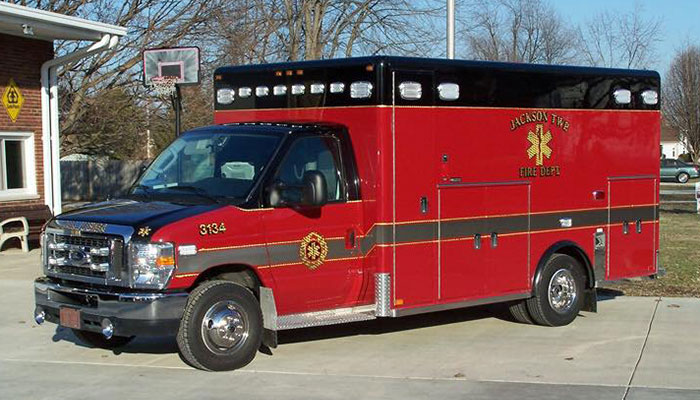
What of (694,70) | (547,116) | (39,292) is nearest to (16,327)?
(39,292)

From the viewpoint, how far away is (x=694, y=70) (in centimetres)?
5816

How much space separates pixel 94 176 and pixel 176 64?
31311 millimetres

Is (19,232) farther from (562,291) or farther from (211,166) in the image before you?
(562,291)

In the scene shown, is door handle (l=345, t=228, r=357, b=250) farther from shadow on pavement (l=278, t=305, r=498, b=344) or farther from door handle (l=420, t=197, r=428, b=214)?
shadow on pavement (l=278, t=305, r=498, b=344)

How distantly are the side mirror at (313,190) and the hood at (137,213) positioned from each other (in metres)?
0.72

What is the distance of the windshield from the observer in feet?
25.6

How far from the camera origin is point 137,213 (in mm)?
7414

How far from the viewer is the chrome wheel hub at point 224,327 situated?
7.41 meters

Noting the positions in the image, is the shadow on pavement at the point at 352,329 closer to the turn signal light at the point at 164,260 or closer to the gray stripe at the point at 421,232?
the gray stripe at the point at 421,232

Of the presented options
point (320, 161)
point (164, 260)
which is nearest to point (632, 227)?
point (320, 161)

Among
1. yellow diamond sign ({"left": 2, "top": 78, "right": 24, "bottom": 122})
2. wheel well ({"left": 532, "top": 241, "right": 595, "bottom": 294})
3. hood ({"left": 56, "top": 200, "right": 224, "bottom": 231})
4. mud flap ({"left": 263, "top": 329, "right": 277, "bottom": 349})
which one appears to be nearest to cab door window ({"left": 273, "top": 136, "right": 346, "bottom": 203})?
hood ({"left": 56, "top": 200, "right": 224, "bottom": 231})

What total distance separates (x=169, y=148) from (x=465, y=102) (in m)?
2.84

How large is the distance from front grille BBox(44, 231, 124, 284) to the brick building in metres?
8.85

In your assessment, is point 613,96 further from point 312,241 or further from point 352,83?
point 312,241
